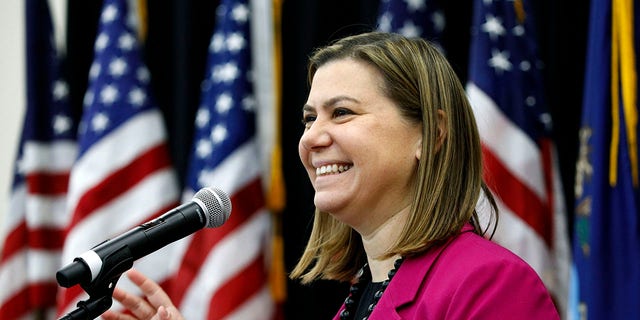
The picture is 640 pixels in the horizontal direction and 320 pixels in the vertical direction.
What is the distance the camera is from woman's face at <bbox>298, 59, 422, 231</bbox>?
1952 millimetres

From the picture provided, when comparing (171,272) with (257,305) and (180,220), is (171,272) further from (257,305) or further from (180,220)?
(180,220)

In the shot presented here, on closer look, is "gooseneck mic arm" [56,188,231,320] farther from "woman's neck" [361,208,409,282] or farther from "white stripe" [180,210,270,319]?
"white stripe" [180,210,270,319]

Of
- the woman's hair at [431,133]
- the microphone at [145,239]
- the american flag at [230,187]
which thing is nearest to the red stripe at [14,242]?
the american flag at [230,187]

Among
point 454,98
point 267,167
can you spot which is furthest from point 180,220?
point 267,167

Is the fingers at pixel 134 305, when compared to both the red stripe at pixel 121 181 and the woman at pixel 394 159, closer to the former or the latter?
the woman at pixel 394 159

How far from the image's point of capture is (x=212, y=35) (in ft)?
14.2

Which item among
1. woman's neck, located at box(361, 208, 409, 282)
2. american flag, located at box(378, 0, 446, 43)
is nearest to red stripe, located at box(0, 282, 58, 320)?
american flag, located at box(378, 0, 446, 43)

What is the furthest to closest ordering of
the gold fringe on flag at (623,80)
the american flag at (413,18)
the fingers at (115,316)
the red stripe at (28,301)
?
the red stripe at (28,301) < the american flag at (413,18) < the gold fringe on flag at (623,80) < the fingers at (115,316)

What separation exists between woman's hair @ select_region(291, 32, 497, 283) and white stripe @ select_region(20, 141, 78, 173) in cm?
253

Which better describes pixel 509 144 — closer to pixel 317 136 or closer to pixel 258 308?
pixel 258 308

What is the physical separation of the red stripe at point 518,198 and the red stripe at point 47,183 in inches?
82.0

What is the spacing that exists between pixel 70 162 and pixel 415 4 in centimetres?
182

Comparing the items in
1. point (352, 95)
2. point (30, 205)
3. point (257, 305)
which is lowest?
point (257, 305)

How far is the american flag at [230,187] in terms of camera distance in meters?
3.71
